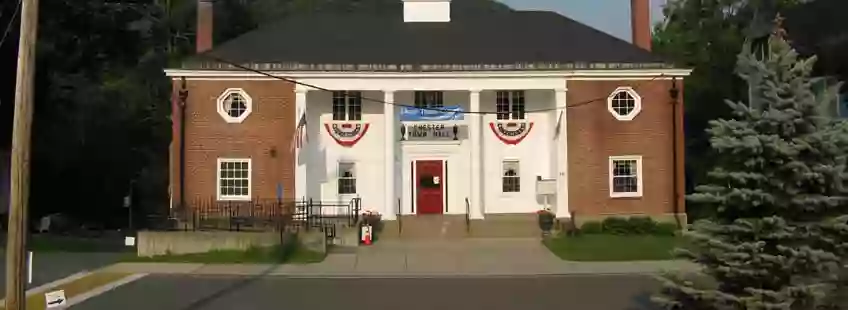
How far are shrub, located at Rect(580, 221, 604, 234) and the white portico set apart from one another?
196cm

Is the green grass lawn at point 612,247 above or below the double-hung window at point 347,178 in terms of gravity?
below

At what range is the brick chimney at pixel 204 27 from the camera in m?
34.8

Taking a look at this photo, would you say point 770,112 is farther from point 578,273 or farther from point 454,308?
point 578,273

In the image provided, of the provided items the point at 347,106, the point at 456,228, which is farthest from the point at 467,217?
the point at 347,106

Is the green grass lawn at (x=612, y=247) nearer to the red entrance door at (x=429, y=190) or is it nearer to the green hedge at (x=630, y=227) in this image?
the green hedge at (x=630, y=227)

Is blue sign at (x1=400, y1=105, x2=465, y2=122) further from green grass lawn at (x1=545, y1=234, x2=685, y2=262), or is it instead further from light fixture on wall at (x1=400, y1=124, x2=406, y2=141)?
green grass lawn at (x1=545, y1=234, x2=685, y2=262)

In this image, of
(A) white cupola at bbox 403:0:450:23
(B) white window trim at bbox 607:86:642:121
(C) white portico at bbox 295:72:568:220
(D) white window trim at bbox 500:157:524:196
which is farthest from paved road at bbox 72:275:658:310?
(A) white cupola at bbox 403:0:450:23

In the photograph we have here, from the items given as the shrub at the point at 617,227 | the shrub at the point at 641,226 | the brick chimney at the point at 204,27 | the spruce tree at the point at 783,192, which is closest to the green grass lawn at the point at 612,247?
the shrub at the point at 617,227

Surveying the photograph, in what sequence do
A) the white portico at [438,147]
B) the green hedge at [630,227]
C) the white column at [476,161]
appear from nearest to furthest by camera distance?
the green hedge at [630,227], the white column at [476,161], the white portico at [438,147]

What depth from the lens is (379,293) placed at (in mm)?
16641

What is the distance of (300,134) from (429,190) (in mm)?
5680

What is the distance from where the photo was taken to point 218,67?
31078 mm

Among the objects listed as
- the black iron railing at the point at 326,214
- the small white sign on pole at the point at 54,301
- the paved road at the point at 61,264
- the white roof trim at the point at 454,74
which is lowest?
the paved road at the point at 61,264

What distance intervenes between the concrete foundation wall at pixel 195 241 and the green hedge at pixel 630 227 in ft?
36.5
